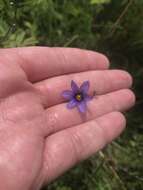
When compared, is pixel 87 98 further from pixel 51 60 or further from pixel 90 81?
pixel 51 60

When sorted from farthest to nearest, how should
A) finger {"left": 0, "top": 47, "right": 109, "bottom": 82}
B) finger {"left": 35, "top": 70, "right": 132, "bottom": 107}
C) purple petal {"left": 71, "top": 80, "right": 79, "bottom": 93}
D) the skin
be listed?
1. purple petal {"left": 71, "top": 80, "right": 79, "bottom": 93}
2. finger {"left": 35, "top": 70, "right": 132, "bottom": 107}
3. finger {"left": 0, "top": 47, "right": 109, "bottom": 82}
4. the skin

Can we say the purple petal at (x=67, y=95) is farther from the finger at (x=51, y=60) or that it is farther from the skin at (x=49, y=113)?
the finger at (x=51, y=60)

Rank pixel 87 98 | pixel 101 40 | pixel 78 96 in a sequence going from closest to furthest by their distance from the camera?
pixel 78 96 → pixel 87 98 → pixel 101 40

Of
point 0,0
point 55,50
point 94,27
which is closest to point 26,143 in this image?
point 55,50

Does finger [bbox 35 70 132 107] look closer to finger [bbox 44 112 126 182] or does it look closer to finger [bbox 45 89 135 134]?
finger [bbox 45 89 135 134]

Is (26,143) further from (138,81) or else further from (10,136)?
(138,81)

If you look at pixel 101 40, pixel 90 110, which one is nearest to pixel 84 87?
pixel 90 110

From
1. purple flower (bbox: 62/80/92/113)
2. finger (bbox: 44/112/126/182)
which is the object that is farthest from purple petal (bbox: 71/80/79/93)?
finger (bbox: 44/112/126/182)
